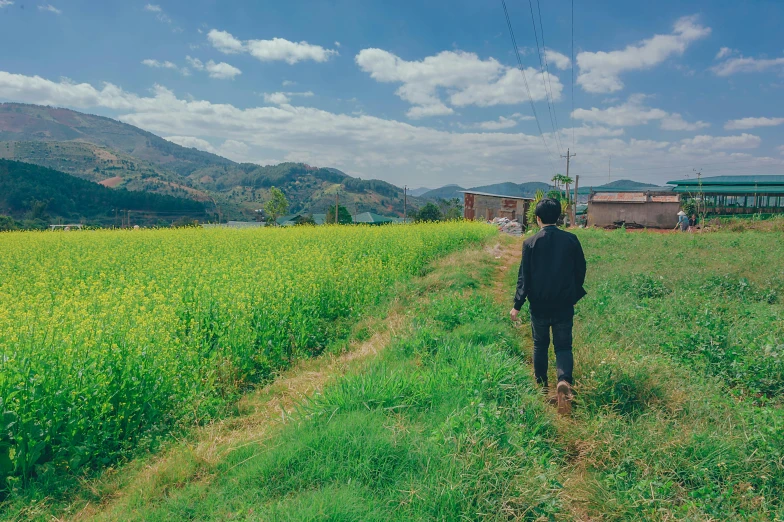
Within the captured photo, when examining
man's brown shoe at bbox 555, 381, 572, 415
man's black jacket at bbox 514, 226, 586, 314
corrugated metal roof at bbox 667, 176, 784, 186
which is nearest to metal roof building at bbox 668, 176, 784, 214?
corrugated metal roof at bbox 667, 176, 784, 186

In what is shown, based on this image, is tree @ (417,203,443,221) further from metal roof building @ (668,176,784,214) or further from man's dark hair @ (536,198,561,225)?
man's dark hair @ (536,198,561,225)

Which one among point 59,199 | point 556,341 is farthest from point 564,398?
point 59,199

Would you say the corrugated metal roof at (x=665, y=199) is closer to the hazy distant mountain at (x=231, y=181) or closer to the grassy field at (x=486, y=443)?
the grassy field at (x=486, y=443)

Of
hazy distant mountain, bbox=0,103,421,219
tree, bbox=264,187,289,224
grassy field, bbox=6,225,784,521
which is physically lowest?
grassy field, bbox=6,225,784,521

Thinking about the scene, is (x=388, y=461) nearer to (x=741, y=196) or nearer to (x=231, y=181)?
(x=741, y=196)

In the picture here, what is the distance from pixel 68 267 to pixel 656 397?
1262 centimetres

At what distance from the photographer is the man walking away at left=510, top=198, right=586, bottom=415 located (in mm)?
4910

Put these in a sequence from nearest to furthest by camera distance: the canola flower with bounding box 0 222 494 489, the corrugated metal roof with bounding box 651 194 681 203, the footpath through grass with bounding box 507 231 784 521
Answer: the footpath through grass with bounding box 507 231 784 521, the canola flower with bounding box 0 222 494 489, the corrugated metal roof with bounding box 651 194 681 203

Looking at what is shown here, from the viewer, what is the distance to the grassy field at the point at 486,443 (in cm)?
309

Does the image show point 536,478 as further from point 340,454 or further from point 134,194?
point 134,194

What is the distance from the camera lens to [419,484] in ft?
10.3

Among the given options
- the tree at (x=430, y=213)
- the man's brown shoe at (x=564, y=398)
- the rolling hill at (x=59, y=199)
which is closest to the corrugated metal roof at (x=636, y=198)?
the tree at (x=430, y=213)

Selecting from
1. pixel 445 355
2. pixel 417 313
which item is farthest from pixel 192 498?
pixel 417 313

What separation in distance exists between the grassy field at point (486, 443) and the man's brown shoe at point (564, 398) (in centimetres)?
11
